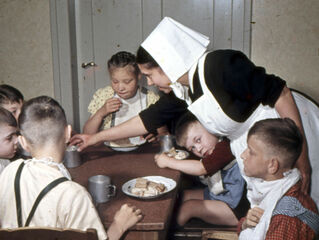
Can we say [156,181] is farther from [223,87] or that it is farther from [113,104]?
[113,104]

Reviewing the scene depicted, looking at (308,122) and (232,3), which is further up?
(232,3)

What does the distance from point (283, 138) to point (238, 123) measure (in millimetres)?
288

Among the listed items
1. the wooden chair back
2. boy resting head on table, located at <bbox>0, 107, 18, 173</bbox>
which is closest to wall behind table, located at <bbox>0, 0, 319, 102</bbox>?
boy resting head on table, located at <bbox>0, 107, 18, 173</bbox>

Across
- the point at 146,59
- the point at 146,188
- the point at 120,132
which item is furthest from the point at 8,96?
the point at 146,188

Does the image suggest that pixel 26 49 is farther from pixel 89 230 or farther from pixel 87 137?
pixel 89 230

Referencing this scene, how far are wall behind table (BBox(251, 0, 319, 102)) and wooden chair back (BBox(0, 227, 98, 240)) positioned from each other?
2.45 meters

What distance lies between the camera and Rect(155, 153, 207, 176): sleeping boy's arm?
201cm

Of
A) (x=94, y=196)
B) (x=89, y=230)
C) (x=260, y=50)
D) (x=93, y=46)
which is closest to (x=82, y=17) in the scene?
(x=93, y=46)

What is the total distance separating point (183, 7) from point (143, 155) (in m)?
1.52

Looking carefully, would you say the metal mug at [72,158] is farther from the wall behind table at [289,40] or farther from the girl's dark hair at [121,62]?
the wall behind table at [289,40]

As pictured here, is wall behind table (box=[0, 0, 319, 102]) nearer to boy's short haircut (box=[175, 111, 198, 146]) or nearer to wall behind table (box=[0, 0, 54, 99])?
wall behind table (box=[0, 0, 54, 99])

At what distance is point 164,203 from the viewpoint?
1.57 metres

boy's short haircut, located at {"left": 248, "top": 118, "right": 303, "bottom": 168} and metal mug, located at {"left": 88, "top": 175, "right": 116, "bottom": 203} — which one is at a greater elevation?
boy's short haircut, located at {"left": 248, "top": 118, "right": 303, "bottom": 168}

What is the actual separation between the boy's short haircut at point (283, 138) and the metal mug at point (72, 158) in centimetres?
98
